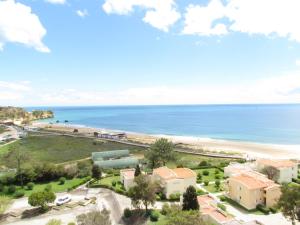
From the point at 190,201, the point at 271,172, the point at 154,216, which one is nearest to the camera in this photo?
the point at 190,201

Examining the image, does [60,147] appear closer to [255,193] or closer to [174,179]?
[174,179]

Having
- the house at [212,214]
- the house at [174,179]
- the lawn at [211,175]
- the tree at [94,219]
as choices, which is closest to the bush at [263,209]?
the house at [212,214]

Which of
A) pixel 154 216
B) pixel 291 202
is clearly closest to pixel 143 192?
pixel 154 216

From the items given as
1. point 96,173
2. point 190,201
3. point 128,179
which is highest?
point 190,201

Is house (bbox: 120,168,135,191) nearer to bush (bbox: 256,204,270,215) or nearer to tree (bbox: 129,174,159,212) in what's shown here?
tree (bbox: 129,174,159,212)

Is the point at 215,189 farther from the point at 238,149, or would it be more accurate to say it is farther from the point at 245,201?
the point at 238,149
